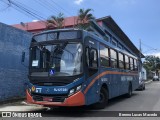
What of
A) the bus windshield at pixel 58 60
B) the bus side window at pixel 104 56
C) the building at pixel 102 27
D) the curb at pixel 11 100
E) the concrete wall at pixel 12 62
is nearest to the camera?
the bus windshield at pixel 58 60

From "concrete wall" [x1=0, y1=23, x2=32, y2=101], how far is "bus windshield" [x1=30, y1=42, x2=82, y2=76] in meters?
3.86

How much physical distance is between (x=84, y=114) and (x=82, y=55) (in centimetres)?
240

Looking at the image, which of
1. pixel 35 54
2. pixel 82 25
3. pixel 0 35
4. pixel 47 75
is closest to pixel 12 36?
pixel 0 35

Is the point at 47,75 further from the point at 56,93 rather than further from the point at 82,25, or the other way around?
the point at 82,25

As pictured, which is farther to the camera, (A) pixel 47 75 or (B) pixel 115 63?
(B) pixel 115 63

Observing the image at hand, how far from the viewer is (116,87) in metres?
15.1

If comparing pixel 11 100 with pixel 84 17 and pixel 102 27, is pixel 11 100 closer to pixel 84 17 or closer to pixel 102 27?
pixel 84 17

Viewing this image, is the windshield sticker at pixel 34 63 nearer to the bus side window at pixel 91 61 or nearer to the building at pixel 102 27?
the bus side window at pixel 91 61

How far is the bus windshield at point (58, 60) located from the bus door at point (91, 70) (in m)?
0.45

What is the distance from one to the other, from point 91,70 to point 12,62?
5767 millimetres

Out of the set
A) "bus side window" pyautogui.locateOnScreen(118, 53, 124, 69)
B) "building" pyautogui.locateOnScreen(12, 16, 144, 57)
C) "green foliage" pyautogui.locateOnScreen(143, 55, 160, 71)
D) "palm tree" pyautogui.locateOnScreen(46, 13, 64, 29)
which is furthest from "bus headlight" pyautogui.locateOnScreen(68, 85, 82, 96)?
"green foliage" pyautogui.locateOnScreen(143, 55, 160, 71)

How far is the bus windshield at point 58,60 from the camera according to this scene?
1049 cm

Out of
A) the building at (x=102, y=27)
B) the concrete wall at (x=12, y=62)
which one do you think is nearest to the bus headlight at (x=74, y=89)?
the concrete wall at (x=12, y=62)

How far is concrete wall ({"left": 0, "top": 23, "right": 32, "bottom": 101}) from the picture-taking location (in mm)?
14500
